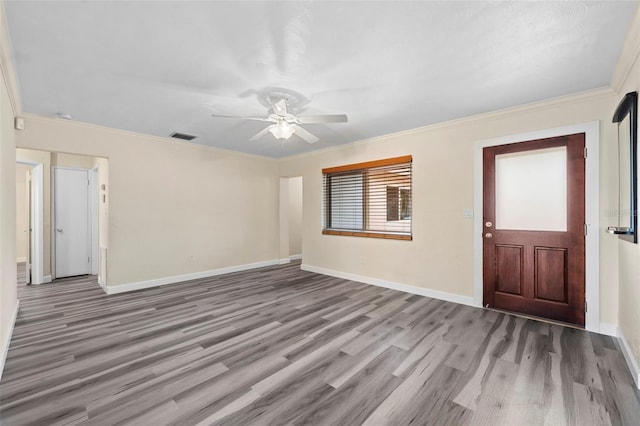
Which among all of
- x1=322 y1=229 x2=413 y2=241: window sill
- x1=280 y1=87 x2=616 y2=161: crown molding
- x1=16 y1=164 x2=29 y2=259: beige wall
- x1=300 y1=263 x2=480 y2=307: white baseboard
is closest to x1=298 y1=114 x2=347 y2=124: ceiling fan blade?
x1=280 y1=87 x2=616 y2=161: crown molding

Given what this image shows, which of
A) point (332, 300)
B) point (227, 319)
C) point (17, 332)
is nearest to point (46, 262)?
point (17, 332)

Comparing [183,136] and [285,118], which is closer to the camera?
[285,118]

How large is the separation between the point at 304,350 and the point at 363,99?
2624 millimetres

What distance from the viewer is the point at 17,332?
2.84 metres

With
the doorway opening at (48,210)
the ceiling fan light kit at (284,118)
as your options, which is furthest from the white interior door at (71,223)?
the ceiling fan light kit at (284,118)

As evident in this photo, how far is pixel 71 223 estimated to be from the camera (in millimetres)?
5375

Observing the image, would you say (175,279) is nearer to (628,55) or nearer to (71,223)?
(71,223)

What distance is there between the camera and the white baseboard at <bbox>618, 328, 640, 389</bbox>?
198 cm

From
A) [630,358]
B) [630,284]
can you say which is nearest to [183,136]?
[630,284]

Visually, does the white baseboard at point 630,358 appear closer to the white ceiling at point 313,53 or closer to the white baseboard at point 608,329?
the white baseboard at point 608,329

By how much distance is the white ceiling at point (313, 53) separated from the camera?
5.70 ft

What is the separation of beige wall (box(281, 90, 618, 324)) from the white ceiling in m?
0.25

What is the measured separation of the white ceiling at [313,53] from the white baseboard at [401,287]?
2.44 metres

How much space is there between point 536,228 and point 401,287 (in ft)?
6.38
